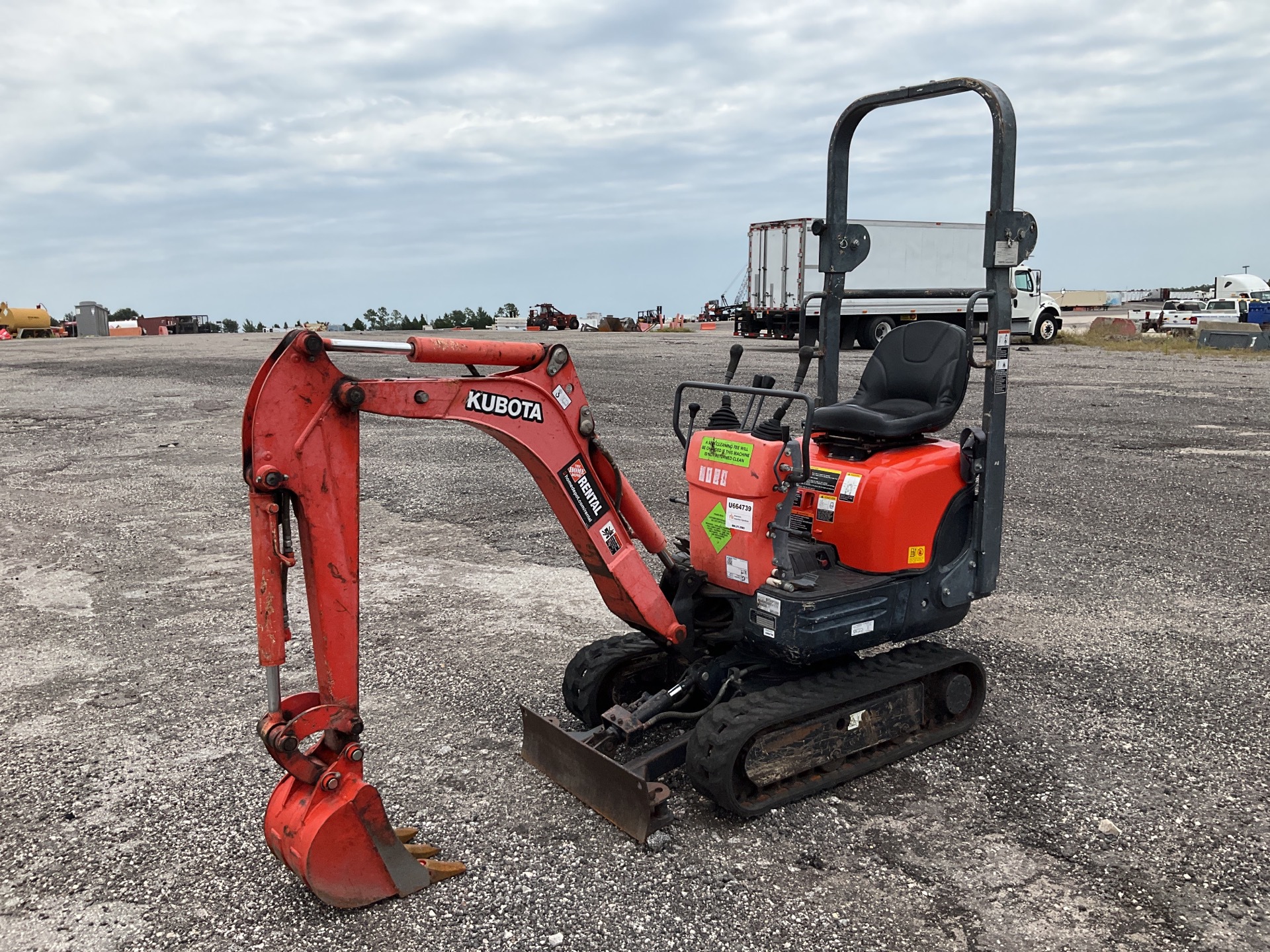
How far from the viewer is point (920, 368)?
5.29 meters

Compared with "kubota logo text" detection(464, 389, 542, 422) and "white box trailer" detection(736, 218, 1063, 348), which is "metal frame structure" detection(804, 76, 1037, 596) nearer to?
"kubota logo text" detection(464, 389, 542, 422)

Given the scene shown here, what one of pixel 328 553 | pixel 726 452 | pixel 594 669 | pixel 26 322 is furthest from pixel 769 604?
pixel 26 322

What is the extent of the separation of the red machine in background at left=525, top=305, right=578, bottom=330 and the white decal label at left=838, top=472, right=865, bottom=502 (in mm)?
43644

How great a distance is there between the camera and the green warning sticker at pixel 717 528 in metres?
4.51

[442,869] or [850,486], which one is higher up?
[850,486]

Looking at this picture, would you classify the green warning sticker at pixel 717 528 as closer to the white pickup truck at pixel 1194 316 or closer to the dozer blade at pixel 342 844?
the dozer blade at pixel 342 844

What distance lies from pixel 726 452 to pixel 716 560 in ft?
1.68

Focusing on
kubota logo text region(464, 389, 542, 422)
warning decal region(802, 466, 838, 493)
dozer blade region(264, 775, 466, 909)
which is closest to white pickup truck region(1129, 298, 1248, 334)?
warning decal region(802, 466, 838, 493)

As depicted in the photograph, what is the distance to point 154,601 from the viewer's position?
272 inches

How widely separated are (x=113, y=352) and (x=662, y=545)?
28.2 metres

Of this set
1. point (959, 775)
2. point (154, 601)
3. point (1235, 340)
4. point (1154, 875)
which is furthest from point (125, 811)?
point (1235, 340)

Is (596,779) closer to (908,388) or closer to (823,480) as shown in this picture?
(823,480)

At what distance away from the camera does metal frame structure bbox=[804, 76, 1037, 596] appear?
189 inches

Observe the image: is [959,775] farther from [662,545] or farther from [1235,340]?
[1235,340]
